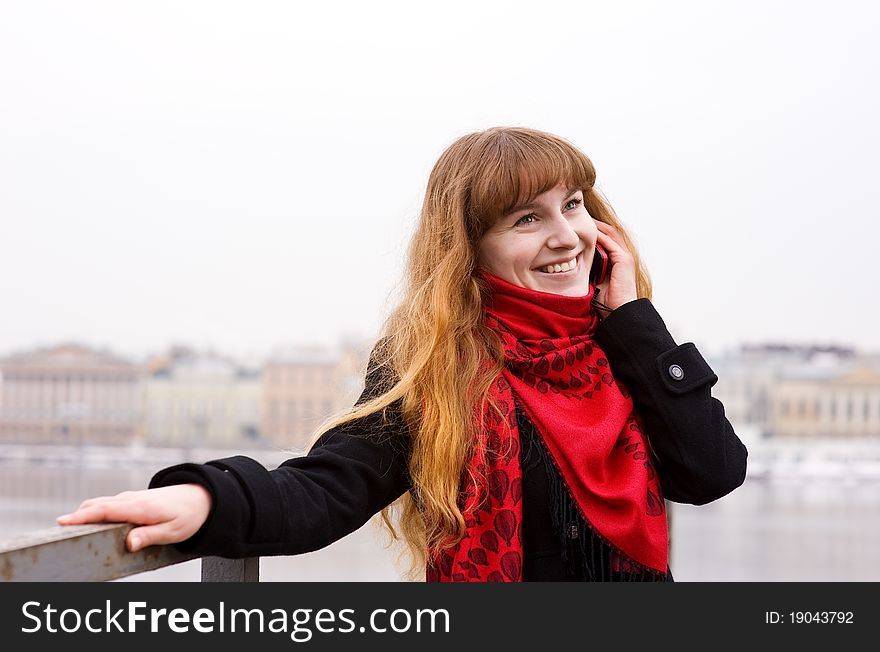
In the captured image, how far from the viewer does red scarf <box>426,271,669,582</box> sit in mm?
1248

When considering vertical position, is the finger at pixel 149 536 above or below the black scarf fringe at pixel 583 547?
above

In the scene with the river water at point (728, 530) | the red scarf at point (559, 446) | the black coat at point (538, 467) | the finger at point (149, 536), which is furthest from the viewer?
the river water at point (728, 530)

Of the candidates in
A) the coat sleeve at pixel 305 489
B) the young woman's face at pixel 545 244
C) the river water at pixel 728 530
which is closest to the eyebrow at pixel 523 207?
the young woman's face at pixel 545 244

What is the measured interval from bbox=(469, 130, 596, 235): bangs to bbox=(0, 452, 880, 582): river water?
405 inches

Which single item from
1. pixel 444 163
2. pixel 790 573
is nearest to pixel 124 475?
pixel 790 573

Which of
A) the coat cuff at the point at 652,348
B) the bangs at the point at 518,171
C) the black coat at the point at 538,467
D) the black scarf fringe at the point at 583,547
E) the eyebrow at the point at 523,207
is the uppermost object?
the bangs at the point at 518,171

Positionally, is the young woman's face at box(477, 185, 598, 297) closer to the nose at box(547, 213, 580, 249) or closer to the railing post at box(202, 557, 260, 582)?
the nose at box(547, 213, 580, 249)

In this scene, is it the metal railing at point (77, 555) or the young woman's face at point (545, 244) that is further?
the young woman's face at point (545, 244)

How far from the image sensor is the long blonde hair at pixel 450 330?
126cm

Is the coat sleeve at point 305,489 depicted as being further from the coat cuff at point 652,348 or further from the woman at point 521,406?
the coat cuff at point 652,348

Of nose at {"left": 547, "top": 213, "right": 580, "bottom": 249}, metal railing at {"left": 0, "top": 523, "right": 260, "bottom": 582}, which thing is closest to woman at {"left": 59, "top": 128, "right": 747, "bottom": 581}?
nose at {"left": 547, "top": 213, "right": 580, "bottom": 249}

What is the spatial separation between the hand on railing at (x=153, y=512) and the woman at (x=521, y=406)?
0.48 feet

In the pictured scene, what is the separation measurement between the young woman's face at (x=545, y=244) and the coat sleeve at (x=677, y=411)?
0.09 m

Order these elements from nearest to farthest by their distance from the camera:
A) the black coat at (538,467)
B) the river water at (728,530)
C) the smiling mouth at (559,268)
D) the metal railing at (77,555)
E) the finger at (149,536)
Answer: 1. the metal railing at (77,555)
2. the finger at (149,536)
3. the black coat at (538,467)
4. the smiling mouth at (559,268)
5. the river water at (728,530)
